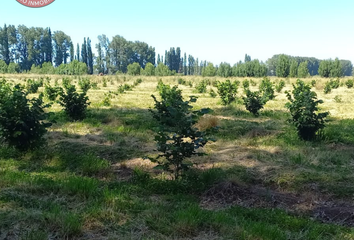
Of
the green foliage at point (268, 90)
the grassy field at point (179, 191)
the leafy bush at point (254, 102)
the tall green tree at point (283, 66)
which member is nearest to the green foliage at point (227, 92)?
the green foliage at point (268, 90)

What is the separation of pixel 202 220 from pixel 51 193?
2.10 meters

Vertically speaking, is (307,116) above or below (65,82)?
below

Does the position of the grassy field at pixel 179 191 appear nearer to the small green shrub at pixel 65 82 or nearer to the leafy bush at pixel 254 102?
the leafy bush at pixel 254 102

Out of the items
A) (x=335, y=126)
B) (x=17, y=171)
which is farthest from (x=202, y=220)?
(x=335, y=126)

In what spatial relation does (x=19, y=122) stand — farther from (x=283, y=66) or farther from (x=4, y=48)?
(x=4, y=48)

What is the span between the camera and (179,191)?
173 inches

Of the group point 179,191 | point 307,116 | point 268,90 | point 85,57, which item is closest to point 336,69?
point 268,90

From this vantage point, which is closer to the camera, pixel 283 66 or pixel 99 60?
pixel 283 66

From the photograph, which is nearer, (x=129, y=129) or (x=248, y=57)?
(x=129, y=129)

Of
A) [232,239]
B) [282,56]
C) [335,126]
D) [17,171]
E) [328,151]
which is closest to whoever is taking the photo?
[232,239]

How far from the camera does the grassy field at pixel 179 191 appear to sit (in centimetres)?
308

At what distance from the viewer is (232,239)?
2938 mm

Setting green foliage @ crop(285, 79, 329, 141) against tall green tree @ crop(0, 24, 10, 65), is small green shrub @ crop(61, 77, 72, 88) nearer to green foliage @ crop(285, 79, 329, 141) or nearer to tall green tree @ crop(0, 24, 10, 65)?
green foliage @ crop(285, 79, 329, 141)

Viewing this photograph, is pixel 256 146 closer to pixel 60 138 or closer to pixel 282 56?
pixel 60 138
